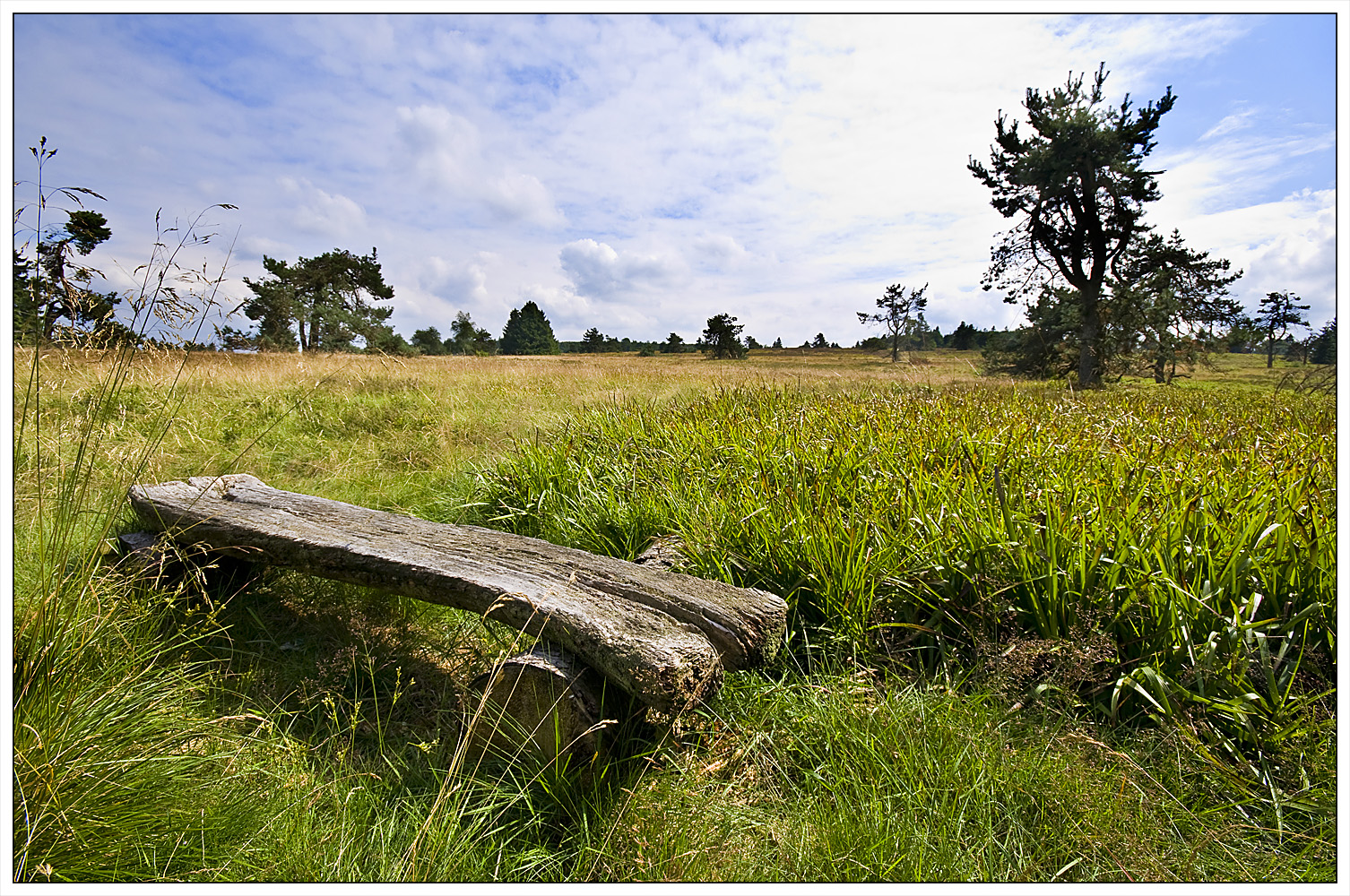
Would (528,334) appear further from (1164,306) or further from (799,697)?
(799,697)

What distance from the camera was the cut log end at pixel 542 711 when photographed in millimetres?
1840

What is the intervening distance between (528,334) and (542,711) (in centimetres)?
5732

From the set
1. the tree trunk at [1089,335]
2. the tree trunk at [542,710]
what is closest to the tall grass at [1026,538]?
the tree trunk at [542,710]

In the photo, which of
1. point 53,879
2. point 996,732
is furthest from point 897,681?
point 53,879

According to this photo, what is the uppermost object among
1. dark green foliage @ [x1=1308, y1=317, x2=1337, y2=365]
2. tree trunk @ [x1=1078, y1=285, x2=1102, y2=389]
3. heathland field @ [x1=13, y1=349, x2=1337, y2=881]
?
tree trunk @ [x1=1078, y1=285, x2=1102, y2=389]

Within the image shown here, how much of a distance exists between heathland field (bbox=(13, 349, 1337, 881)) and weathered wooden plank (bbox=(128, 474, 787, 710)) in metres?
0.25

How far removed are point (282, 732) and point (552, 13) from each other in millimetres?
2802

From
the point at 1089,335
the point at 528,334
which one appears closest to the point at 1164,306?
the point at 1089,335

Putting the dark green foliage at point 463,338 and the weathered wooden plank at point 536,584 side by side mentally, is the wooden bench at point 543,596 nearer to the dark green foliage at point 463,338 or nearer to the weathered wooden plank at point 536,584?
the weathered wooden plank at point 536,584

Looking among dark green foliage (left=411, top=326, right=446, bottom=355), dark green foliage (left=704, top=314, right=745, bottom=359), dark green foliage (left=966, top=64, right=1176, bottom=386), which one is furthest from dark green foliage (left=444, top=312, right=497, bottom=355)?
dark green foliage (left=966, top=64, right=1176, bottom=386)

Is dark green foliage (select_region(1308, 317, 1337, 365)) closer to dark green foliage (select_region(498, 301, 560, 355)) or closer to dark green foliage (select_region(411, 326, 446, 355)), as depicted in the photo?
dark green foliage (select_region(411, 326, 446, 355))

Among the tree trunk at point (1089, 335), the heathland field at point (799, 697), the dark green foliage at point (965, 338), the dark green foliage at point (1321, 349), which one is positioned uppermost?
the dark green foliage at point (965, 338)

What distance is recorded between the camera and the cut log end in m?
1.84

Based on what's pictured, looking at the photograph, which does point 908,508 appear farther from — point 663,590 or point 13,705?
point 13,705
